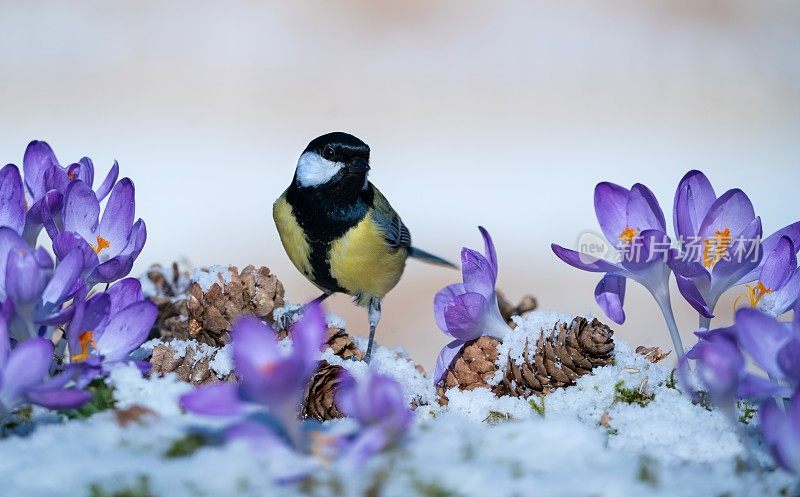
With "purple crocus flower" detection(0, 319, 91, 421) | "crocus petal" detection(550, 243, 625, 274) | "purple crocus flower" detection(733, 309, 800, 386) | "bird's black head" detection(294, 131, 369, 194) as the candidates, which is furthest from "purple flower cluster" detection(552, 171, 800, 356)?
"bird's black head" detection(294, 131, 369, 194)

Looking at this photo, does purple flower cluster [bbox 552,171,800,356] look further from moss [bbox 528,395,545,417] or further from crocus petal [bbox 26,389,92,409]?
crocus petal [bbox 26,389,92,409]

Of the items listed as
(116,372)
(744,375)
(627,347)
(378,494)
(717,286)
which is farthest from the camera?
(627,347)

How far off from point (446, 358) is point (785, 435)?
1.56 ft

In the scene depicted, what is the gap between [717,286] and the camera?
998 millimetres

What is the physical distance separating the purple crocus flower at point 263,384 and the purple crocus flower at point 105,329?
258 millimetres

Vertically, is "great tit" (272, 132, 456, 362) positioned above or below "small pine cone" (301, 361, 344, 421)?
above

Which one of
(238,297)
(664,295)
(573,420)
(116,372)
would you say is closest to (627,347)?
(664,295)

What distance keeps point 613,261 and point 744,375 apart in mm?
315

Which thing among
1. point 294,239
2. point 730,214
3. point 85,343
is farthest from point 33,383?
point 294,239

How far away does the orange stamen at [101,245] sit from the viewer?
1042 mm

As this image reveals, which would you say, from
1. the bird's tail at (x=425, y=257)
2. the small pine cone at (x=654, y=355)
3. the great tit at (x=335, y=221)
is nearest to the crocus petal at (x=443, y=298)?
the small pine cone at (x=654, y=355)

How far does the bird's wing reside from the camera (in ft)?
6.36

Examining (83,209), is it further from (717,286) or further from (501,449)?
(717,286)

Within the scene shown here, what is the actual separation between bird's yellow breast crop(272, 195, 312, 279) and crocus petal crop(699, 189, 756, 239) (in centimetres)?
100
